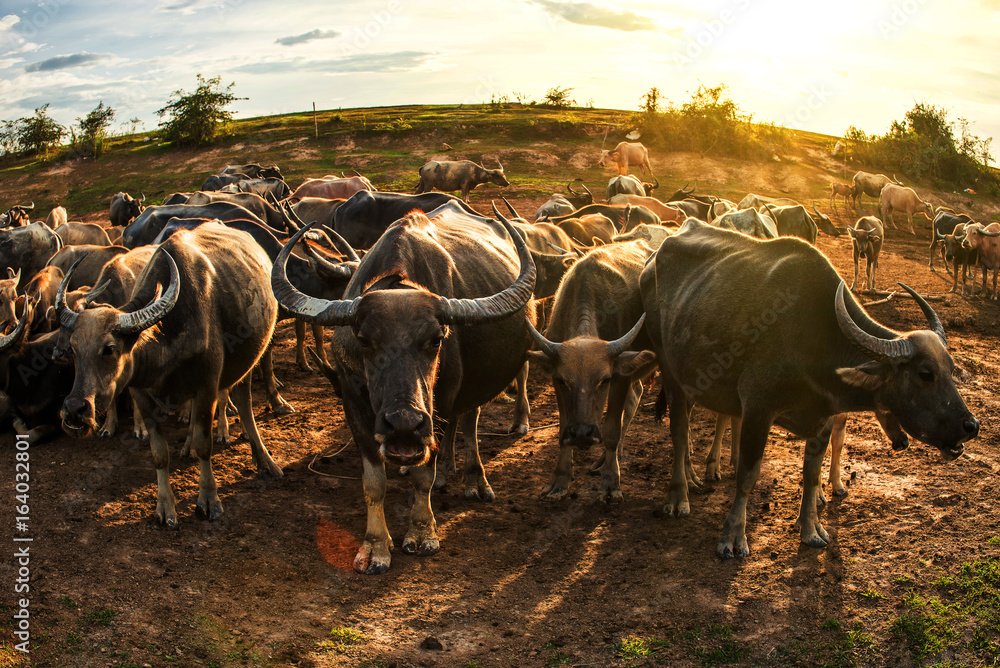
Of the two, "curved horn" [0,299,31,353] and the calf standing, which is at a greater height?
the calf standing

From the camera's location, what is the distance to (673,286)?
6480 mm

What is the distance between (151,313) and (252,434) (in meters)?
2.11

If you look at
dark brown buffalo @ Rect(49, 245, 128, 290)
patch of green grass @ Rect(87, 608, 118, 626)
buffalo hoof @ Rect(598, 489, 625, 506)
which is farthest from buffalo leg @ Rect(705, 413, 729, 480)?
dark brown buffalo @ Rect(49, 245, 128, 290)

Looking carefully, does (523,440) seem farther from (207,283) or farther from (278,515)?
(207,283)

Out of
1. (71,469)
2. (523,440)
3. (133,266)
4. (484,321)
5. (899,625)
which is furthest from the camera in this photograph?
(523,440)

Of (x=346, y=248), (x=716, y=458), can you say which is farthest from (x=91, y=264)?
(x=716, y=458)

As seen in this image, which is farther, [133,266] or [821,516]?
[133,266]

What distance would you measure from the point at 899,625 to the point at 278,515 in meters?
4.78

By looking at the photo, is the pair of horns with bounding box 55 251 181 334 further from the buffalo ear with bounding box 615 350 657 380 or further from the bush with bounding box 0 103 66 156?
the bush with bounding box 0 103 66 156

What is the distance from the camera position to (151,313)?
5.25 metres

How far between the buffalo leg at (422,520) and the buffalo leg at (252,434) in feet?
6.68

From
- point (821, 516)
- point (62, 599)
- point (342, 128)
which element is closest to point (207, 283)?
point (62, 599)

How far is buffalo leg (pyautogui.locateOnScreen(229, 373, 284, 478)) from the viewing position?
6980 millimetres

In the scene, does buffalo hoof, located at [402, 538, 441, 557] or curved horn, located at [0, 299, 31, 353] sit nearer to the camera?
buffalo hoof, located at [402, 538, 441, 557]
